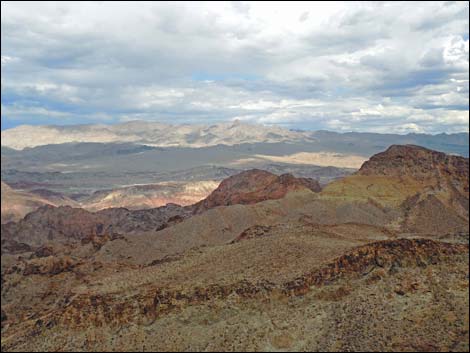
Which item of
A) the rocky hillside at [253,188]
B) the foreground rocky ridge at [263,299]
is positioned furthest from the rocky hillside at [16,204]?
the foreground rocky ridge at [263,299]

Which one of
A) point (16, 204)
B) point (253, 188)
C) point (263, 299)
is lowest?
point (16, 204)

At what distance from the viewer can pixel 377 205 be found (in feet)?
215

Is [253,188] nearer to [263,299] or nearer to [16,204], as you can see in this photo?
[16,204]

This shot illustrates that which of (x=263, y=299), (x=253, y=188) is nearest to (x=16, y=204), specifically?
(x=253, y=188)

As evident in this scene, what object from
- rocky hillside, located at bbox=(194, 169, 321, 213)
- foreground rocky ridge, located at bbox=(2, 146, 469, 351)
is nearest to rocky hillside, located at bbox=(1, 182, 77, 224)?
rocky hillside, located at bbox=(194, 169, 321, 213)

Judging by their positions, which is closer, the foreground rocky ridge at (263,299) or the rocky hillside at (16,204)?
the foreground rocky ridge at (263,299)

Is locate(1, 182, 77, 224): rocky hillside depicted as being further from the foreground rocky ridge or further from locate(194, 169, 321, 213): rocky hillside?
the foreground rocky ridge

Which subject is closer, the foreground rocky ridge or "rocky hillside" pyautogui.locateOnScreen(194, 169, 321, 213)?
the foreground rocky ridge

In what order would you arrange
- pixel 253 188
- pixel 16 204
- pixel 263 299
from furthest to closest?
1. pixel 16 204
2. pixel 253 188
3. pixel 263 299

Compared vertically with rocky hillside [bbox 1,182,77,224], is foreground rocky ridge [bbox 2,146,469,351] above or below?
above

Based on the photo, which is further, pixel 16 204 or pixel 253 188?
pixel 16 204

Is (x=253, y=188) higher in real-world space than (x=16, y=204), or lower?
higher

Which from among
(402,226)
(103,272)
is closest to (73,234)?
(103,272)

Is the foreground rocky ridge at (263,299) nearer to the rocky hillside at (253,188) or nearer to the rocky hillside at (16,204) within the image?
the rocky hillside at (253,188)
